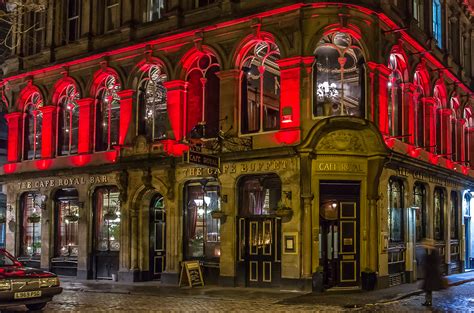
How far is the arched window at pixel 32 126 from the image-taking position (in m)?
27.7

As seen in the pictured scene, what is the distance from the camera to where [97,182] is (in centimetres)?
2450

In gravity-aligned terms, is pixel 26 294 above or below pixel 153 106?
below

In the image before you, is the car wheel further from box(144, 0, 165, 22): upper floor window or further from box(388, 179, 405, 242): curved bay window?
box(144, 0, 165, 22): upper floor window

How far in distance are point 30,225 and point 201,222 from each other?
366 inches

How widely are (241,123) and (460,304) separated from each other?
8.73 meters

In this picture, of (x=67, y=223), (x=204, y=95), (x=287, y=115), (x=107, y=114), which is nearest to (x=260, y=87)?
(x=287, y=115)

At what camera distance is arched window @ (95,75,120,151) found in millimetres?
24922

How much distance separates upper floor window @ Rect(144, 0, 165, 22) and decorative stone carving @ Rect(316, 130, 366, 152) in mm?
8652

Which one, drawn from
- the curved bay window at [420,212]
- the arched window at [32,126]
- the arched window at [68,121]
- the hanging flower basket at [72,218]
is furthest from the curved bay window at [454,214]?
the arched window at [32,126]

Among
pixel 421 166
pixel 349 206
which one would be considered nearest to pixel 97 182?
pixel 349 206

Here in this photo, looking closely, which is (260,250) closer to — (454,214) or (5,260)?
(5,260)

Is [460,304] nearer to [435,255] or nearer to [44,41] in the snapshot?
[435,255]

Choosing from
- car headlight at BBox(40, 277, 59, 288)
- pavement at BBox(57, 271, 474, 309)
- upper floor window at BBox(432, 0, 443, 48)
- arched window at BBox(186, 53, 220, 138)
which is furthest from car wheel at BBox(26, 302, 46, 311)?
upper floor window at BBox(432, 0, 443, 48)

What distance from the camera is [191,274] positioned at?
68.6 ft
